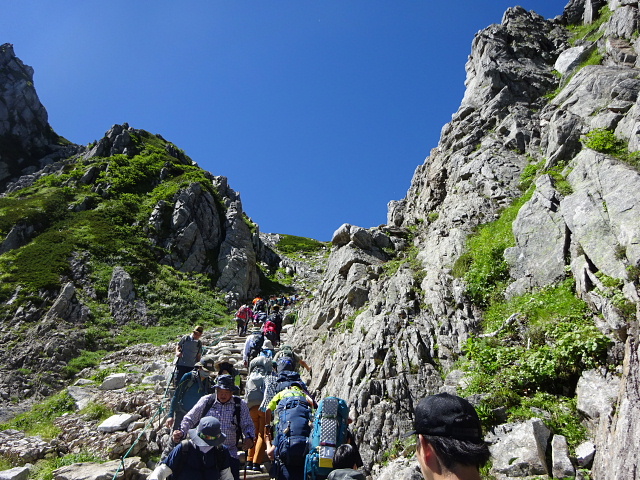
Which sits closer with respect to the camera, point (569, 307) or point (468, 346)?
point (569, 307)

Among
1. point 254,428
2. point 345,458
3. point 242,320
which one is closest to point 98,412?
point 254,428

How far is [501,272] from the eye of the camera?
39.8ft

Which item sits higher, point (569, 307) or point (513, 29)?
point (513, 29)

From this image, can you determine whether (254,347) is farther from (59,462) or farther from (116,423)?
(59,462)

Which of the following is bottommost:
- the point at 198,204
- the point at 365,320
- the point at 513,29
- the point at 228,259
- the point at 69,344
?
the point at 365,320

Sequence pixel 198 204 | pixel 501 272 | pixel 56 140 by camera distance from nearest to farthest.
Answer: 1. pixel 501 272
2. pixel 198 204
3. pixel 56 140

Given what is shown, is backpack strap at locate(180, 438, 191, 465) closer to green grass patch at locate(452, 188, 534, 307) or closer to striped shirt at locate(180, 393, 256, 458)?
striped shirt at locate(180, 393, 256, 458)

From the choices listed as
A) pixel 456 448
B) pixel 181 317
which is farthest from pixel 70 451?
pixel 181 317

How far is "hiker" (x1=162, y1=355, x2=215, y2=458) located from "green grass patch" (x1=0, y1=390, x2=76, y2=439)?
5278 mm

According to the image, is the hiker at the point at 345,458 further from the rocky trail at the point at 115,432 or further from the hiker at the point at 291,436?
the rocky trail at the point at 115,432

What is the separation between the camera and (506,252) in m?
12.5

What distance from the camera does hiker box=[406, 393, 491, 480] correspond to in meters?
2.44

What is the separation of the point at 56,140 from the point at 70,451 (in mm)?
89408

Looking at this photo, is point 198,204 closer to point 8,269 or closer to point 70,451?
point 8,269
